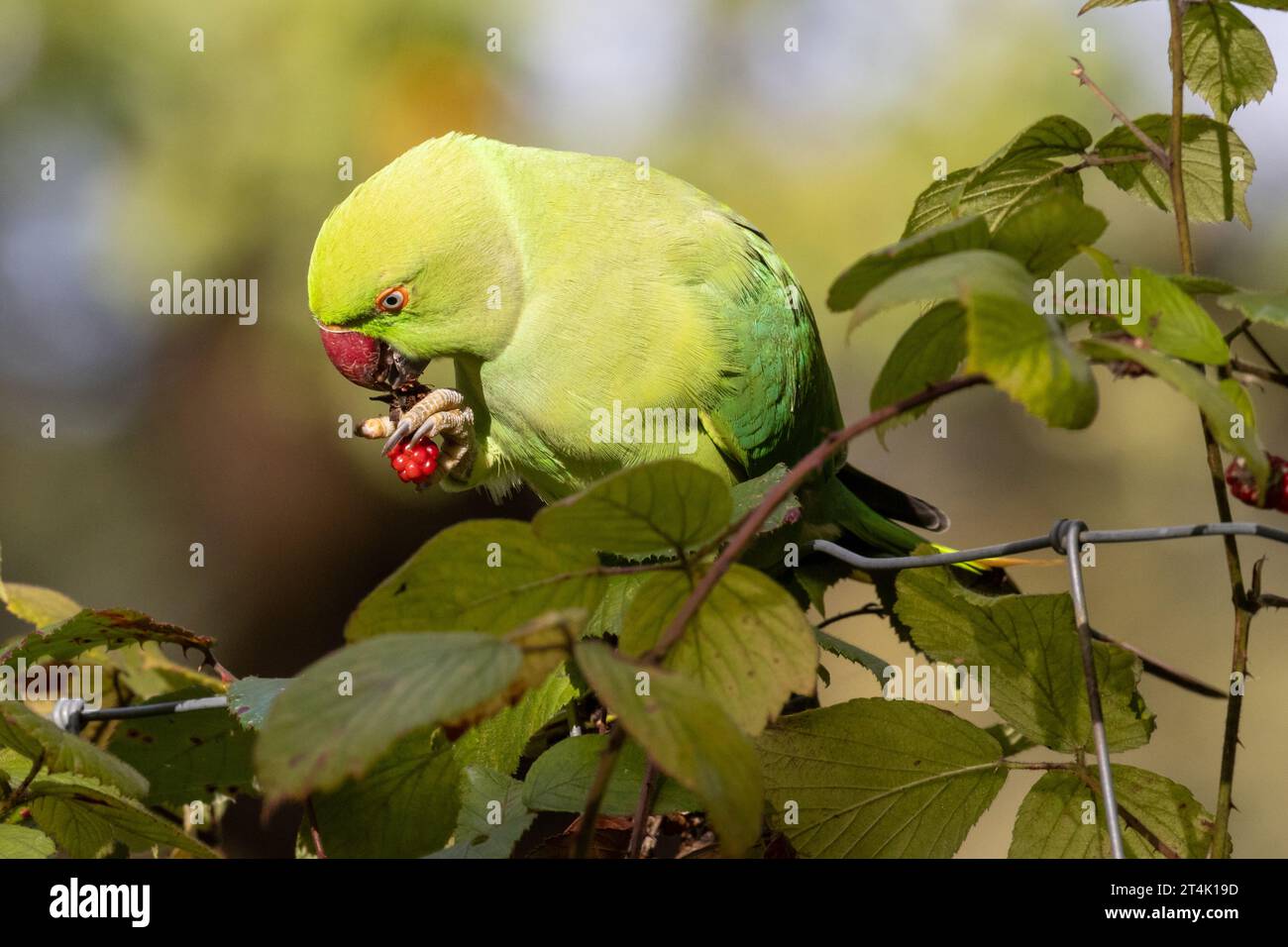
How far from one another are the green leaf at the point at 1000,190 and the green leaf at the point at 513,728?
1.66 ft

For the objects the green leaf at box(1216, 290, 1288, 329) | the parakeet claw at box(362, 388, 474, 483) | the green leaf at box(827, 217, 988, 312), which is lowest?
the green leaf at box(1216, 290, 1288, 329)

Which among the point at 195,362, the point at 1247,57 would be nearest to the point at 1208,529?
the point at 1247,57

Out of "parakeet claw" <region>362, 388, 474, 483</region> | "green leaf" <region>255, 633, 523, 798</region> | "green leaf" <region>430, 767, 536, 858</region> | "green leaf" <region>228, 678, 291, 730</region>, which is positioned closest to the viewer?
"green leaf" <region>255, 633, 523, 798</region>

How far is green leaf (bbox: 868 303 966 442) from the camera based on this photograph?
584 millimetres

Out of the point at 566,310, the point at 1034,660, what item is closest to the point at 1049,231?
the point at 1034,660

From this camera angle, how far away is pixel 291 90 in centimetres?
285

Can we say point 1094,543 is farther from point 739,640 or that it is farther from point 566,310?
point 566,310

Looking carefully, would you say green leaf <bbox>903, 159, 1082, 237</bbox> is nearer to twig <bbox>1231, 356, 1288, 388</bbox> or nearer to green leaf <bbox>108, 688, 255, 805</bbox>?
twig <bbox>1231, 356, 1288, 388</bbox>

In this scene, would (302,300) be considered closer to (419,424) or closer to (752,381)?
(419,424)

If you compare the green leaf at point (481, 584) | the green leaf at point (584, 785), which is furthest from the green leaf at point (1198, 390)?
the green leaf at point (584, 785)

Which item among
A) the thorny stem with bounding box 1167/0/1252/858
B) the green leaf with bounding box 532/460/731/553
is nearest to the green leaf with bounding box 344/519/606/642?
the green leaf with bounding box 532/460/731/553

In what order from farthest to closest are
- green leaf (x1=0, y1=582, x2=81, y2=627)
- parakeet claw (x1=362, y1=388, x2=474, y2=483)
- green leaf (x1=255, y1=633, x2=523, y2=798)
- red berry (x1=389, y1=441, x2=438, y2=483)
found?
parakeet claw (x1=362, y1=388, x2=474, y2=483)
red berry (x1=389, y1=441, x2=438, y2=483)
green leaf (x1=0, y1=582, x2=81, y2=627)
green leaf (x1=255, y1=633, x2=523, y2=798)

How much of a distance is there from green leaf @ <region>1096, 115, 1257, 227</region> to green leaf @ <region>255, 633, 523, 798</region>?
0.75 metres

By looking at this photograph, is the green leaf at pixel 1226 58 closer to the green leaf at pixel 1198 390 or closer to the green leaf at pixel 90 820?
the green leaf at pixel 1198 390
